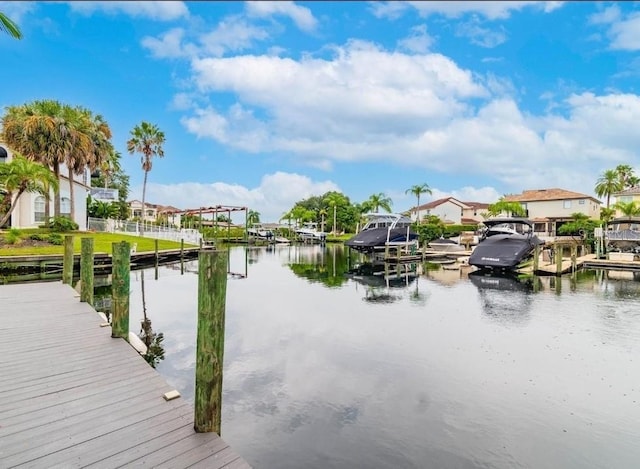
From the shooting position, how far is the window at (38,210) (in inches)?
1208

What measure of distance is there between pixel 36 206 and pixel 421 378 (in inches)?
1369

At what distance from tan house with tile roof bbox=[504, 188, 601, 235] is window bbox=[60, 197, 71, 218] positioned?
54.4 meters

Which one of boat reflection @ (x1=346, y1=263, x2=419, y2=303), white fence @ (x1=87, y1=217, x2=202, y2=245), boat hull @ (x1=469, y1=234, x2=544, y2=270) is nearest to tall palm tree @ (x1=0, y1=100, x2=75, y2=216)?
white fence @ (x1=87, y1=217, x2=202, y2=245)

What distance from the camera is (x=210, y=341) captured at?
3.97m

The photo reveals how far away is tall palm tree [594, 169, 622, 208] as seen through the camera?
54531 mm

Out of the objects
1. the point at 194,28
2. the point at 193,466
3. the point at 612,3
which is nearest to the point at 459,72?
the point at 612,3

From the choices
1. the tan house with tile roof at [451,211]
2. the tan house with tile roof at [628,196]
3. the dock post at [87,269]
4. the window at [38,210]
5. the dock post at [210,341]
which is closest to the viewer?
the dock post at [210,341]

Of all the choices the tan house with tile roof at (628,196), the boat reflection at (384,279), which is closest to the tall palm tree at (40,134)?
the boat reflection at (384,279)

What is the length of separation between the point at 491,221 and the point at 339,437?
2455 centimetres

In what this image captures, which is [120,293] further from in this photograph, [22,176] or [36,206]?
[36,206]

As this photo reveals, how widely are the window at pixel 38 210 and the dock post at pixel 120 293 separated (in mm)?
29829

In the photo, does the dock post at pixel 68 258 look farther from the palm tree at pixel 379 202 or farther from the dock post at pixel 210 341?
the palm tree at pixel 379 202

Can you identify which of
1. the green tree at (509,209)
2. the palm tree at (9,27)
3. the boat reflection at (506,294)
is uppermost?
the palm tree at (9,27)

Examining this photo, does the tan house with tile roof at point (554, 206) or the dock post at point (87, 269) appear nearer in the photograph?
the dock post at point (87, 269)
